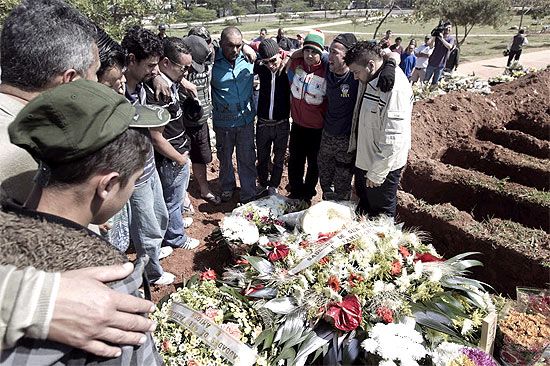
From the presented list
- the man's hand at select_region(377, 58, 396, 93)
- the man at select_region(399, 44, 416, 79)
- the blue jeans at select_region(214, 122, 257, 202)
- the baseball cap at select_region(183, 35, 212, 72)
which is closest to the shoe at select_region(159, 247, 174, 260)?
the blue jeans at select_region(214, 122, 257, 202)

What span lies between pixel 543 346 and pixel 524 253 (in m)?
1.92

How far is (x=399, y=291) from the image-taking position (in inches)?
99.1

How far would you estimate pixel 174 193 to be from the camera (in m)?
4.04

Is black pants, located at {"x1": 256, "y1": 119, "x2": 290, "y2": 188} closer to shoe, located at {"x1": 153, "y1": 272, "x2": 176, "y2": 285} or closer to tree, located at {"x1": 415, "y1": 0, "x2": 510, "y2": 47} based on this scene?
shoe, located at {"x1": 153, "y1": 272, "x2": 176, "y2": 285}

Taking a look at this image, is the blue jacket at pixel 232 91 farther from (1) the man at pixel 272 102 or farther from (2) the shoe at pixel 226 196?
(2) the shoe at pixel 226 196

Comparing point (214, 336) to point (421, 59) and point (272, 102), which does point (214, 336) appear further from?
point (421, 59)

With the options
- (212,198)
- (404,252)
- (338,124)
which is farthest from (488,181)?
(212,198)

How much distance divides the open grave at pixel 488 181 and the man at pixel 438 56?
8.52ft

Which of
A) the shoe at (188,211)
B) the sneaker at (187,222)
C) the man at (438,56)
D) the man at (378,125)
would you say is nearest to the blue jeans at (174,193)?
the sneaker at (187,222)

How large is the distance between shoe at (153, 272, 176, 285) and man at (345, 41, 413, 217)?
219 centimetres

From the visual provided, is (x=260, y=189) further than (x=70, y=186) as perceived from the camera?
Yes

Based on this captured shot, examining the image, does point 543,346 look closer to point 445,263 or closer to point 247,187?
point 445,263

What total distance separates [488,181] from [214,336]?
480 cm

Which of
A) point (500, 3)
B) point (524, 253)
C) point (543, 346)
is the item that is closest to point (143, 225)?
point (543, 346)
